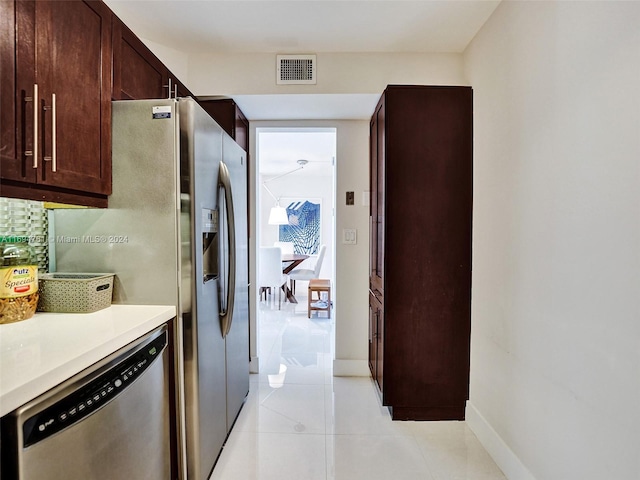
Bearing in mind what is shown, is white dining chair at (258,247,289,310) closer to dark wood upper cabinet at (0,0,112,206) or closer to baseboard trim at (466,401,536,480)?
baseboard trim at (466,401,536,480)

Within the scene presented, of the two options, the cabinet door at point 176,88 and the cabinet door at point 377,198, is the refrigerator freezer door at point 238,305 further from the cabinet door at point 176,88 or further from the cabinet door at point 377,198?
the cabinet door at point 377,198

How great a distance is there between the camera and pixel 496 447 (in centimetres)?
173

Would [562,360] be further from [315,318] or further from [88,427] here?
[315,318]

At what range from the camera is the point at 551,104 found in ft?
4.36

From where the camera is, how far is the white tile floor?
1.65 m

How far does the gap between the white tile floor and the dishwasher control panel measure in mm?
915

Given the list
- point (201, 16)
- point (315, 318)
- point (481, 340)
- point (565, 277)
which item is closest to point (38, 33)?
point (201, 16)

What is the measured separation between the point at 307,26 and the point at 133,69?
3.47 ft

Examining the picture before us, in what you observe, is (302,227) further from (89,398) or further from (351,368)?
(89,398)

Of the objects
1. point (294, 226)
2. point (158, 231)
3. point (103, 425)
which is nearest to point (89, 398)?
point (103, 425)

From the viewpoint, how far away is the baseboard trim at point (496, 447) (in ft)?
5.03

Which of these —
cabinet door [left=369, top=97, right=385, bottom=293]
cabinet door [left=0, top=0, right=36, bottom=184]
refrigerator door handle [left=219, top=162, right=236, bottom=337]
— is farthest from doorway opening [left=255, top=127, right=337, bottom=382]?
cabinet door [left=0, top=0, right=36, bottom=184]

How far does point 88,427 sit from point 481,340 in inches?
76.3

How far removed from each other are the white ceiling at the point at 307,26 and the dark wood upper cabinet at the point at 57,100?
65cm
